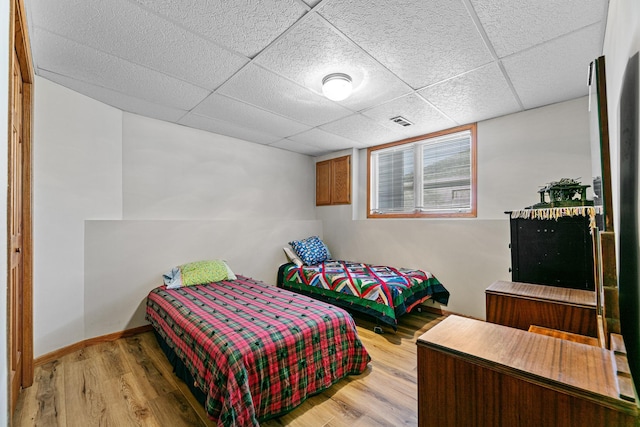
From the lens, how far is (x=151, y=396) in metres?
1.90

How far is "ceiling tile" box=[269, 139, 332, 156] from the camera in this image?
4.19m

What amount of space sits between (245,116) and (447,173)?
8.65 feet

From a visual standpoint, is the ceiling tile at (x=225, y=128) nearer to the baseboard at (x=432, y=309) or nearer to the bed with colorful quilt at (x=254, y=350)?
the bed with colorful quilt at (x=254, y=350)

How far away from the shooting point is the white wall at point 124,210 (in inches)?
93.0

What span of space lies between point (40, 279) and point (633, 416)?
11.6 ft

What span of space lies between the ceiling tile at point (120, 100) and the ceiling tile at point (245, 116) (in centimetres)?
33

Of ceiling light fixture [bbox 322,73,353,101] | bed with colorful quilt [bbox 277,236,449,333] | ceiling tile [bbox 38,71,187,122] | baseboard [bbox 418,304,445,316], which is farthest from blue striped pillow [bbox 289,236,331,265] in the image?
ceiling light fixture [bbox 322,73,353,101]

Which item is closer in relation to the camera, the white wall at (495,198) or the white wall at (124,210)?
the white wall at (124,210)

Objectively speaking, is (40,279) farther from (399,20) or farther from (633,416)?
(633,416)

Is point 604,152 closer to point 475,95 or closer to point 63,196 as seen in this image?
point 475,95

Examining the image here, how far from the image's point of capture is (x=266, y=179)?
432cm

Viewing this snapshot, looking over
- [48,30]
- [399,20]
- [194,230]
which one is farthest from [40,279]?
[399,20]

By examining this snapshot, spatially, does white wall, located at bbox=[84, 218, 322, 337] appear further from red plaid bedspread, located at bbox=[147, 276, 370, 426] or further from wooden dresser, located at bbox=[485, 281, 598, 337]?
wooden dresser, located at bbox=[485, 281, 598, 337]

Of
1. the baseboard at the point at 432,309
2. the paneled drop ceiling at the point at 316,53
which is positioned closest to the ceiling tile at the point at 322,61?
the paneled drop ceiling at the point at 316,53
